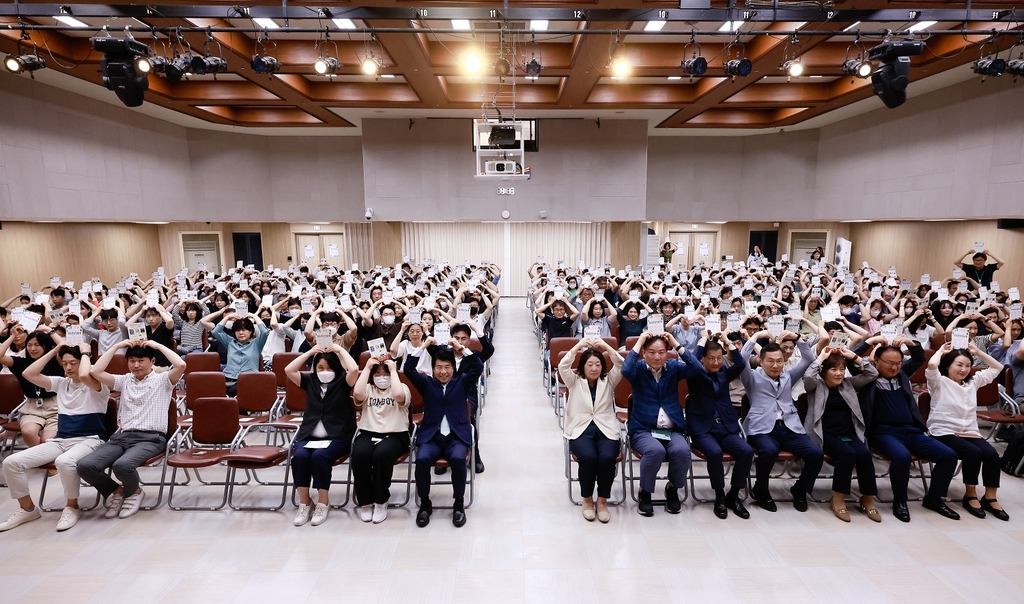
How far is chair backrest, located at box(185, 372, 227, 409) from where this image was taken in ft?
15.9

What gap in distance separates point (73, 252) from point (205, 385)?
37.9ft

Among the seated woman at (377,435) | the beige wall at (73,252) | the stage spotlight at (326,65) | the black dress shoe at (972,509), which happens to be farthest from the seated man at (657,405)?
the beige wall at (73,252)

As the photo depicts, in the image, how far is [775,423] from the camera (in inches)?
167

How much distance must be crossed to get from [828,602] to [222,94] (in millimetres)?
14518

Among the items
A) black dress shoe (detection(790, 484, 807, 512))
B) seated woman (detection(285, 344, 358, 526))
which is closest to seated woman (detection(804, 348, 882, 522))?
black dress shoe (detection(790, 484, 807, 512))

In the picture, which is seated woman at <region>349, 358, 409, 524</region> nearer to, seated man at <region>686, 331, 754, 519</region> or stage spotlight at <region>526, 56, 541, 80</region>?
seated man at <region>686, 331, 754, 519</region>

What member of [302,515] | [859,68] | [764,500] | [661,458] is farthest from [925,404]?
[302,515]

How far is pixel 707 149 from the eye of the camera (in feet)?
53.9

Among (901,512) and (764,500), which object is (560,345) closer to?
(764,500)

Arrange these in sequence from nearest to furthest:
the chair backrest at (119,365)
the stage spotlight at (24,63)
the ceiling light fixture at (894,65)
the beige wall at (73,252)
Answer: the chair backrest at (119,365)
the ceiling light fixture at (894,65)
the stage spotlight at (24,63)
the beige wall at (73,252)

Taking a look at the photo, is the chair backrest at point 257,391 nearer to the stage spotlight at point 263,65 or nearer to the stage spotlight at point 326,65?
the stage spotlight at point 326,65

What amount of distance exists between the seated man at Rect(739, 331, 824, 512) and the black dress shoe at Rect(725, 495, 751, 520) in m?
0.24

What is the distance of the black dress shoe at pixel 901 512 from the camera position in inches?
157

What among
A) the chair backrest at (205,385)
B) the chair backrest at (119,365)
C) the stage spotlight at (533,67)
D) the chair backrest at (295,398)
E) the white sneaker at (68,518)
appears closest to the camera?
the white sneaker at (68,518)
